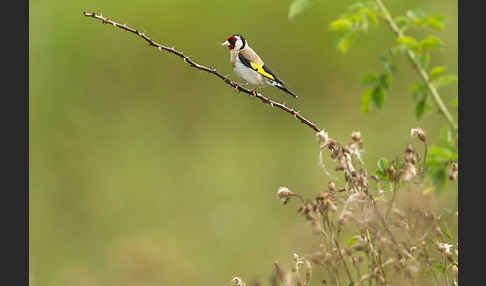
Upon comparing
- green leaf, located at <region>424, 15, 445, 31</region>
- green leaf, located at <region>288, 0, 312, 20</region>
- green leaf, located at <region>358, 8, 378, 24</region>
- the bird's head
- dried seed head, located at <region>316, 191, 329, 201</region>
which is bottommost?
dried seed head, located at <region>316, 191, 329, 201</region>

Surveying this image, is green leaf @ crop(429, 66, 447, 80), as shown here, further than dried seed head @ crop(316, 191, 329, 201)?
Yes

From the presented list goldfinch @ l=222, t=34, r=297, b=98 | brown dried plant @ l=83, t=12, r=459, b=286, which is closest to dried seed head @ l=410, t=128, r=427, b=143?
brown dried plant @ l=83, t=12, r=459, b=286

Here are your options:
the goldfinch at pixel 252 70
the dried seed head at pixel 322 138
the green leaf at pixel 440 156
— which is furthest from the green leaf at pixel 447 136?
the goldfinch at pixel 252 70

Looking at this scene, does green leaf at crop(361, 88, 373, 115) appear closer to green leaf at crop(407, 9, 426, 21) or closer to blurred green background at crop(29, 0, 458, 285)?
green leaf at crop(407, 9, 426, 21)

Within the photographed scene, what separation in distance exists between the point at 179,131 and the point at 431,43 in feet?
14.6

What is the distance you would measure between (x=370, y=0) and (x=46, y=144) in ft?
15.6

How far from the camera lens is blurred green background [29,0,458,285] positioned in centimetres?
528

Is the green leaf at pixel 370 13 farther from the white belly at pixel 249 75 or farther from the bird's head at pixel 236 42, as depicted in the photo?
the bird's head at pixel 236 42

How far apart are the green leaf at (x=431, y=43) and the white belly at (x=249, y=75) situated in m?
1.21

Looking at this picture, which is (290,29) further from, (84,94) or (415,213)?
(415,213)

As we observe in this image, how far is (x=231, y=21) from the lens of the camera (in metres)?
6.22

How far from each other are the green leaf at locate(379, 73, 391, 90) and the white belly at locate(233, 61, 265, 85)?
41.3 inches

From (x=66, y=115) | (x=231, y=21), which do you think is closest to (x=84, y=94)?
(x=66, y=115)

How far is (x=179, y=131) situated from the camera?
6070 mm
